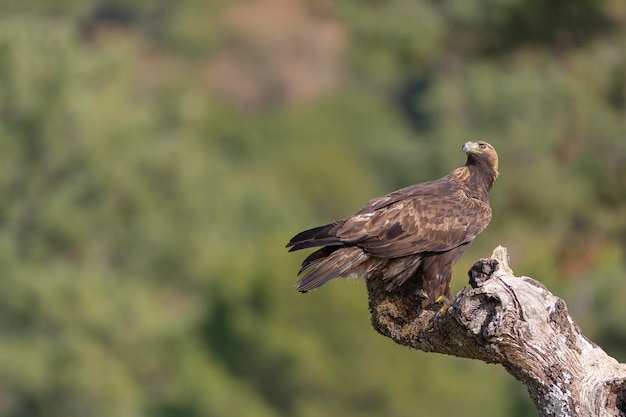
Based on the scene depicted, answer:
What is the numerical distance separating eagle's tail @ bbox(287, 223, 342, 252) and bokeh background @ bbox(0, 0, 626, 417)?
881 cm

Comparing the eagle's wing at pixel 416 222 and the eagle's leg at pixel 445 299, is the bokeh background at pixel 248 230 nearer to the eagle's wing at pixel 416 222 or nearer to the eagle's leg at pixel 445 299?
the eagle's wing at pixel 416 222

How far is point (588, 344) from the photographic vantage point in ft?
19.5

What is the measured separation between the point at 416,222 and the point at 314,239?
0.68 m

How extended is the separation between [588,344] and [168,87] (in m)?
47.3

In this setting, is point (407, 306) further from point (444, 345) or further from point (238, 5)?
point (238, 5)

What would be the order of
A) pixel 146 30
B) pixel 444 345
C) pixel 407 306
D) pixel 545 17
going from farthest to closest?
pixel 146 30 → pixel 545 17 → pixel 407 306 → pixel 444 345

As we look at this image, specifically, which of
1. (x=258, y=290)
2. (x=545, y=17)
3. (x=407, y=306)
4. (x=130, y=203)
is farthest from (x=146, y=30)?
(x=407, y=306)

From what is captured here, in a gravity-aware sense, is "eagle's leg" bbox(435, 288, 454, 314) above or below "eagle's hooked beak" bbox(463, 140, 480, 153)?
below

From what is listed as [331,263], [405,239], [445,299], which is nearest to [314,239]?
[331,263]

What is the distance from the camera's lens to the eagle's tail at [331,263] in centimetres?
680

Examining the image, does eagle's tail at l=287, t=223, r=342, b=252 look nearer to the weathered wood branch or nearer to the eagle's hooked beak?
the weathered wood branch

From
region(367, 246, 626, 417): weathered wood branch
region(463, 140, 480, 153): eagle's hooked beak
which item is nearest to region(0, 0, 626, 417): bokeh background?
region(463, 140, 480, 153): eagle's hooked beak

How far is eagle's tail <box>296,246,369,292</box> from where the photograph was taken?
680cm

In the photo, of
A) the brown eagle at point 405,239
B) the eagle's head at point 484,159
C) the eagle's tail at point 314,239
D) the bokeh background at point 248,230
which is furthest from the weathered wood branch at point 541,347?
the bokeh background at point 248,230
